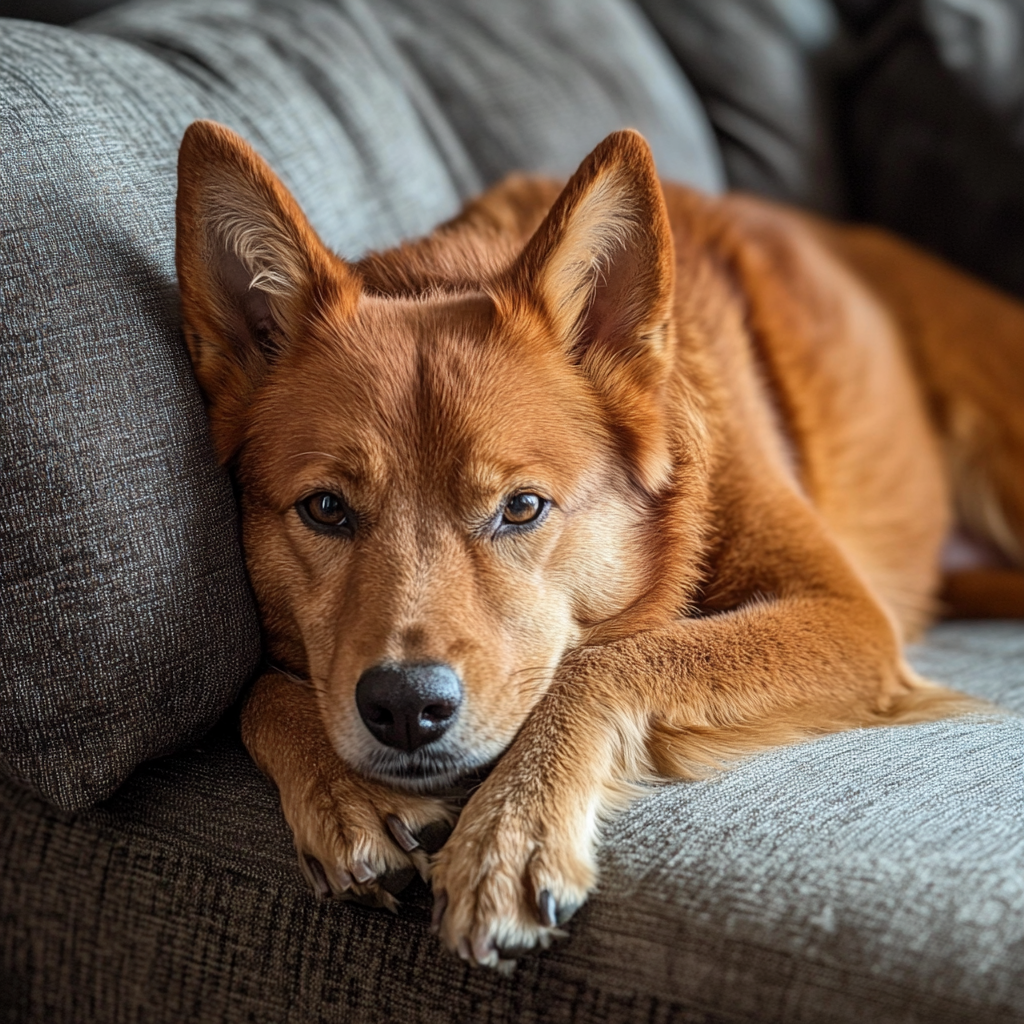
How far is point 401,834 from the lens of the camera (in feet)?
4.32

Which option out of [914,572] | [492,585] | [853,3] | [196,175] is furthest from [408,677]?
[853,3]

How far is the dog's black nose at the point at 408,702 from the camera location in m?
1.31

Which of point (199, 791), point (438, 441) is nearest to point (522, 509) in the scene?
point (438, 441)

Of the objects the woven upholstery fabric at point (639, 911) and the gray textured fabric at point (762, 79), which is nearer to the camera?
the woven upholstery fabric at point (639, 911)

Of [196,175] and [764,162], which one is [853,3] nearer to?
[764,162]

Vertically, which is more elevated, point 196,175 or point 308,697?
point 196,175

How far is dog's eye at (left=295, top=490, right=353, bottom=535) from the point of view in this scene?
1505 millimetres

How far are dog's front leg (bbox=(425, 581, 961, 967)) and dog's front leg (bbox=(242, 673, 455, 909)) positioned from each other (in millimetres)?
60

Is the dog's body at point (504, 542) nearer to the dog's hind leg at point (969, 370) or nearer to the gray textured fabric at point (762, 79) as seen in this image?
the dog's hind leg at point (969, 370)

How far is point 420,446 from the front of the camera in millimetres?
1459

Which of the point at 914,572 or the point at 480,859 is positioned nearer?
the point at 480,859

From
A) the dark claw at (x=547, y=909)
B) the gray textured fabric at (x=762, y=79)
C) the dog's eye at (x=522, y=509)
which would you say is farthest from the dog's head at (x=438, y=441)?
the gray textured fabric at (x=762, y=79)

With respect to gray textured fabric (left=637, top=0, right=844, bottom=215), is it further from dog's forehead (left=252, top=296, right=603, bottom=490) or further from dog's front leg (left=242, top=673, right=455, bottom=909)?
dog's front leg (left=242, top=673, right=455, bottom=909)

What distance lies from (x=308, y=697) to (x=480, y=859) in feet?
1.33
